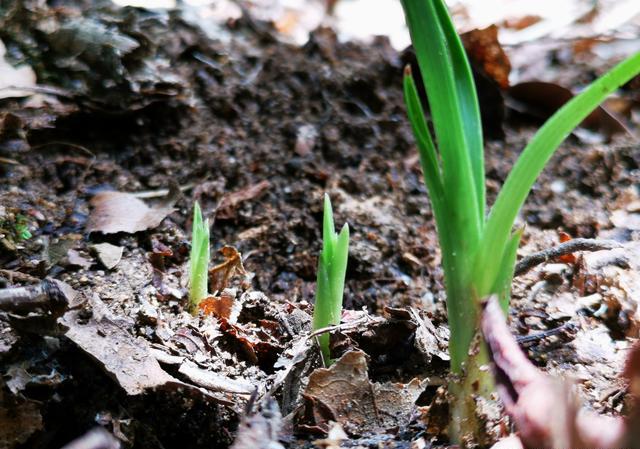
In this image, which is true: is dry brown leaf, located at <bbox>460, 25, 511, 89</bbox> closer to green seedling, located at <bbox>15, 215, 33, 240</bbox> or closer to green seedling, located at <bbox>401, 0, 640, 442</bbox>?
green seedling, located at <bbox>401, 0, 640, 442</bbox>

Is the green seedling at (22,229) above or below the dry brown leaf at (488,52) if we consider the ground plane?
below

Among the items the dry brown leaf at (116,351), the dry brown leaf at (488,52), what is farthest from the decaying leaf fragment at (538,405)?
the dry brown leaf at (488,52)

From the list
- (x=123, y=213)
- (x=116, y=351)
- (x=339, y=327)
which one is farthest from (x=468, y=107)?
(x=123, y=213)

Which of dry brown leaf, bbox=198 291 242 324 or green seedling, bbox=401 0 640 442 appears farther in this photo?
dry brown leaf, bbox=198 291 242 324

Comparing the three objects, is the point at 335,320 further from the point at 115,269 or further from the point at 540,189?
the point at 540,189

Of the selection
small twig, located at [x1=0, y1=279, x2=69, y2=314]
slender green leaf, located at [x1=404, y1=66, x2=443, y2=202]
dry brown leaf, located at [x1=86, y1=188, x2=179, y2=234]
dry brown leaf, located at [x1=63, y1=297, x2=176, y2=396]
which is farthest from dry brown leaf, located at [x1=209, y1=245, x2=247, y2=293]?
slender green leaf, located at [x1=404, y1=66, x2=443, y2=202]

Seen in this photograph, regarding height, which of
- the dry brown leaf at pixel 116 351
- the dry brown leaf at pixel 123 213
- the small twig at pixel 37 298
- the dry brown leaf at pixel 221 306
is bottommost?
the dry brown leaf at pixel 123 213

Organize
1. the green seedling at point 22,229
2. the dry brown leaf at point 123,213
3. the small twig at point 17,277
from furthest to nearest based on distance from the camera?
the dry brown leaf at point 123,213
the green seedling at point 22,229
the small twig at point 17,277

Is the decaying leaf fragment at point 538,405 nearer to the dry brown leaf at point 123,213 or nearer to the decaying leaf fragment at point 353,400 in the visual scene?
the decaying leaf fragment at point 353,400
